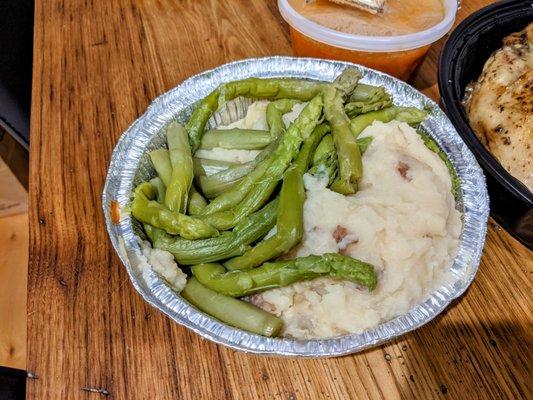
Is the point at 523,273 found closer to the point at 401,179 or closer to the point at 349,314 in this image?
the point at 401,179

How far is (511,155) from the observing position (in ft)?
4.54

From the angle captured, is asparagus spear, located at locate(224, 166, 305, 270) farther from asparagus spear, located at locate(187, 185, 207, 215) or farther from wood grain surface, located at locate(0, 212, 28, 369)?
wood grain surface, located at locate(0, 212, 28, 369)

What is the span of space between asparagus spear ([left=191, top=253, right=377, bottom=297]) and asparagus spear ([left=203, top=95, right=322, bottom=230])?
5.1 inches

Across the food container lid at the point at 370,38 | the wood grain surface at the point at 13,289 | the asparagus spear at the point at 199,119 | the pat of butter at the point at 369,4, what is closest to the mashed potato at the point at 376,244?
the asparagus spear at the point at 199,119

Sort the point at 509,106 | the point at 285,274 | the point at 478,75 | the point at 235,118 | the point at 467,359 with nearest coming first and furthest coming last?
1. the point at 285,274
2. the point at 467,359
3. the point at 509,106
4. the point at 235,118
5. the point at 478,75

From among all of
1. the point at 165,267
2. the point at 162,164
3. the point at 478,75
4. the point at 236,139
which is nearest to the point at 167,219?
the point at 165,267

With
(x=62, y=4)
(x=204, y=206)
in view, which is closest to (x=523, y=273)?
(x=204, y=206)

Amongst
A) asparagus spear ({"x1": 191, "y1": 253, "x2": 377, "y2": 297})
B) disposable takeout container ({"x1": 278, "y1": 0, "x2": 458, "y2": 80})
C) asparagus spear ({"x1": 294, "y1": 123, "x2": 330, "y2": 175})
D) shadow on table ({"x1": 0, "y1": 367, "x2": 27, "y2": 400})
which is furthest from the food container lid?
shadow on table ({"x1": 0, "y1": 367, "x2": 27, "y2": 400})

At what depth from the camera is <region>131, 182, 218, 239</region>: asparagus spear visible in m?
1.16

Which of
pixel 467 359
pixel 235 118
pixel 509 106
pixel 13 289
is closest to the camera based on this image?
pixel 467 359

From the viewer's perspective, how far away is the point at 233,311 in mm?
1119

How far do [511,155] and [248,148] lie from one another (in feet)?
2.54

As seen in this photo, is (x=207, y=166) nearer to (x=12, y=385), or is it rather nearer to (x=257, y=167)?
(x=257, y=167)

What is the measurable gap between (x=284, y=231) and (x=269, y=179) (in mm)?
168
